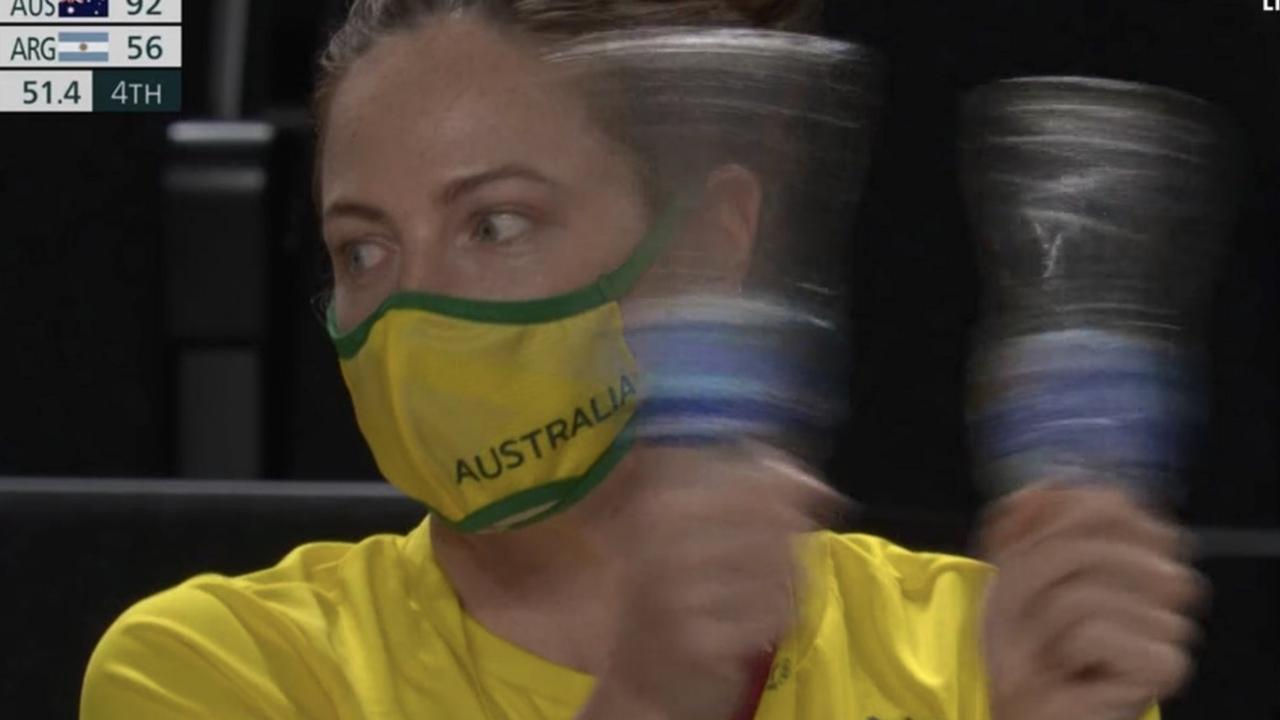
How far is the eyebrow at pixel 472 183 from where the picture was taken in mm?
660

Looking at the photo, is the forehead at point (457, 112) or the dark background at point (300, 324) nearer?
the forehead at point (457, 112)

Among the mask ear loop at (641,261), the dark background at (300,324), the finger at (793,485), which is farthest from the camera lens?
the dark background at (300,324)

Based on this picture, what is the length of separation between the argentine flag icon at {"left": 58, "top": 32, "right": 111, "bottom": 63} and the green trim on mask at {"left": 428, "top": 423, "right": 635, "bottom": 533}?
38 cm

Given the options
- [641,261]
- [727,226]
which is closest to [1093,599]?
[727,226]

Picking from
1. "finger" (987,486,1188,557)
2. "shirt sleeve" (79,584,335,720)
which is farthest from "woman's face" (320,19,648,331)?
"finger" (987,486,1188,557)

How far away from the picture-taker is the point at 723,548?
416mm

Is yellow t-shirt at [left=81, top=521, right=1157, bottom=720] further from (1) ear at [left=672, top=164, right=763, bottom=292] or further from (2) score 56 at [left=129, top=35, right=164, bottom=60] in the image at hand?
(2) score 56 at [left=129, top=35, right=164, bottom=60]

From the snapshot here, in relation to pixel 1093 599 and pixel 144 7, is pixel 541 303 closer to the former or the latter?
pixel 1093 599

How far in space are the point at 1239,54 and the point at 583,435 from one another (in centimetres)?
42

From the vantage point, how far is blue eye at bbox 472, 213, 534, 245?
2.17ft

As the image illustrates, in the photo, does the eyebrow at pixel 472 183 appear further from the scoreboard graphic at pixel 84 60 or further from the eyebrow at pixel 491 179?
the scoreboard graphic at pixel 84 60

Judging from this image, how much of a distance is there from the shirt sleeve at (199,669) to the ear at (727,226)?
229 millimetres

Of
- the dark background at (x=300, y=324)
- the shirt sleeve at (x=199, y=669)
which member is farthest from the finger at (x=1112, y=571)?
the dark background at (x=300, y=324)

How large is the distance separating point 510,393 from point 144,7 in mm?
379
